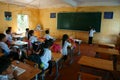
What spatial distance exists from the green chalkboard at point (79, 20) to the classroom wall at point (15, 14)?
1.98 m

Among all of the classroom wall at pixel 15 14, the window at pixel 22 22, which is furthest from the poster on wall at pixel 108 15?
the window at pixel 22 22

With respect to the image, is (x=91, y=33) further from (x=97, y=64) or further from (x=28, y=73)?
(x=28, y=73)

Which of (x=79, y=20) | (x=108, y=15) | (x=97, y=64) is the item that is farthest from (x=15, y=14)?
(x=97, y=64)

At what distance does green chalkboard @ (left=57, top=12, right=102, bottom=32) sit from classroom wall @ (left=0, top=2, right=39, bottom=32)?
198 centimetres

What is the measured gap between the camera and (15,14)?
291 inches

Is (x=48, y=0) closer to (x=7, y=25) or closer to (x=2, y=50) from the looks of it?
(x=7, y=25)

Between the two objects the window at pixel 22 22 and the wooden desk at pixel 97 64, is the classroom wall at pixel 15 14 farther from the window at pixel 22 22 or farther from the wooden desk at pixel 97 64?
the wooden desk at pixel 97 64

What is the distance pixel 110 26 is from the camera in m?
7.30

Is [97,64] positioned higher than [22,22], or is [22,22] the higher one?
[22,22]

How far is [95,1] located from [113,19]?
161cm

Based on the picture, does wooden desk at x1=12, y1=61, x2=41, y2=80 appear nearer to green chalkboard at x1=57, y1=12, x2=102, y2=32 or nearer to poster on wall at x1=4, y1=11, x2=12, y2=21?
poster on wall at x1=4, y1=11, x2=12, y2=21

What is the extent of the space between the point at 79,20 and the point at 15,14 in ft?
14.1

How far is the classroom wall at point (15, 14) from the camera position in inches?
260

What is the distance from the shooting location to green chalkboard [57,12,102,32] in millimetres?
7430
